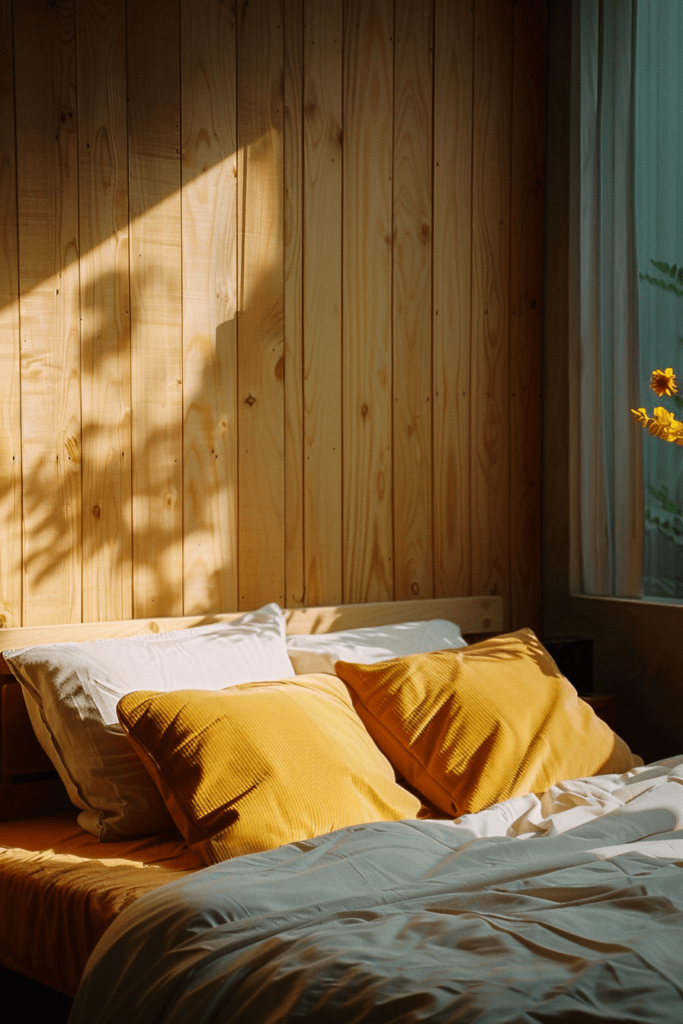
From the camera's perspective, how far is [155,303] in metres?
2.62

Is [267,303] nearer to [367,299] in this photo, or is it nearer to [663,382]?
[367,299]

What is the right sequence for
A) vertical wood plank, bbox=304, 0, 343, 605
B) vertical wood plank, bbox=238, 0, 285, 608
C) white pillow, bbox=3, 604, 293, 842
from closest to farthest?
white pillow, bbox=3, 604, 293, 842 → vertical wood plank, bbox=238, 0, 285, 608 → vertical wood plank, bbox=304, 0, 343, 605

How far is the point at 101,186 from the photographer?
2527mm

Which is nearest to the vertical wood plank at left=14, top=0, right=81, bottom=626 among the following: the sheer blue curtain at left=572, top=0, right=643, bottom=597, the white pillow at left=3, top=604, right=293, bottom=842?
the white pillow at left=3, top=604, right=293, bottom=842

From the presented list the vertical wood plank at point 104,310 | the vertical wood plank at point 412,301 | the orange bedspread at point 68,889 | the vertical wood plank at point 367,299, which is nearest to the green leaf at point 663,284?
the vertical wood plank at point 412,301

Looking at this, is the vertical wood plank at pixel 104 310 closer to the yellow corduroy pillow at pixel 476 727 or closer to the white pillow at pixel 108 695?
the white pillow at pixel 108 695

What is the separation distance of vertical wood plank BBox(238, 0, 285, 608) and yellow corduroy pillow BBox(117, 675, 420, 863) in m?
0.76

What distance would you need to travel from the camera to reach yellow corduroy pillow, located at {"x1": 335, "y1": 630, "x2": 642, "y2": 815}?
2.16 meters

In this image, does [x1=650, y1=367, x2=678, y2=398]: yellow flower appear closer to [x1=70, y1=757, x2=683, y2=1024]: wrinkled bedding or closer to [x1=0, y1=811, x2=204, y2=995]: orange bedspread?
[x1=70, y1=757, x2=683, y2=1024]: wrinkled bedding

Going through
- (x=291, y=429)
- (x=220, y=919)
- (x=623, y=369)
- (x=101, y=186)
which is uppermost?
(x=101, y=186)

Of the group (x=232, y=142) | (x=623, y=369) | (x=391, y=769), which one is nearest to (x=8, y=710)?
(x=391, y=769)

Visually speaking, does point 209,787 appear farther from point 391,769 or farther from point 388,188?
point 388,188

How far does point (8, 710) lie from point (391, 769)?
0.89 metres

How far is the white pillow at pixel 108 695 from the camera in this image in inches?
80.6
